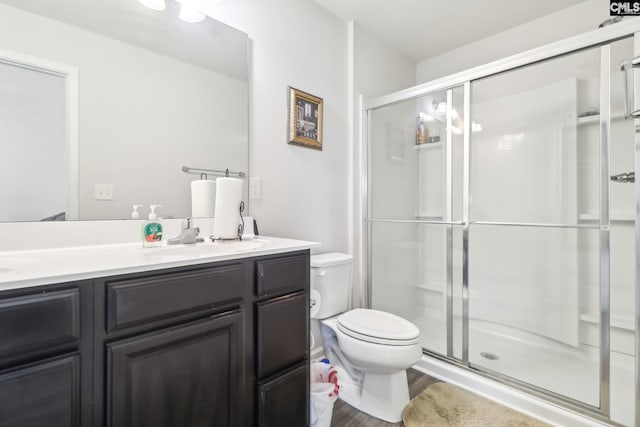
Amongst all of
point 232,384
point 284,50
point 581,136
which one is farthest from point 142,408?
point 581,136

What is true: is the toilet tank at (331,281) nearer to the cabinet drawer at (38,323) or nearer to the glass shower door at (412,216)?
the glass shower door at (412,216)

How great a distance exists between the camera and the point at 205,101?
4.77 ft

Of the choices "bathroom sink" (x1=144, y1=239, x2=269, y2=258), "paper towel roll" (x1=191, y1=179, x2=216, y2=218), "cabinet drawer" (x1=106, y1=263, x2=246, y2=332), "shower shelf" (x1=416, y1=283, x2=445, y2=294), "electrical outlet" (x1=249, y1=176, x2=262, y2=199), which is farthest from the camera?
"shower shelf" (x1=416, y1=283, x2=445, y2=294)

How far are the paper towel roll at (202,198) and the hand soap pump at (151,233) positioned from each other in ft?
0.80

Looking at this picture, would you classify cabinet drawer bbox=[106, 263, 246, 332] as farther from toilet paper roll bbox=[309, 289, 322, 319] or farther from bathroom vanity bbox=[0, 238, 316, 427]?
toilet paper roll bbox=[309, 289, 322, 319]

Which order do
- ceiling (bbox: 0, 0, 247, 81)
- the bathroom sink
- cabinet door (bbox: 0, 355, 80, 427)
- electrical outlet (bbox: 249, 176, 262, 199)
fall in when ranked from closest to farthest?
1. cabinet door (bbox: 0, 355, 80, 427)
2. the bathroom sink
3. ceiling (bbox: 0, 0, 247, 81)
4. electrical outlet (bbox: 249, 176, 262, 199)

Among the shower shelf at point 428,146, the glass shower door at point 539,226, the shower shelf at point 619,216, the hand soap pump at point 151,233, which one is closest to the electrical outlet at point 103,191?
the hand soap pump at point 151,233

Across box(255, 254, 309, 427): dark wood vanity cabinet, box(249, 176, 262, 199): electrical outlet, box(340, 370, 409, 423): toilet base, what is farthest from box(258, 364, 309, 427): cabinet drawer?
box(249, 176, 262, 199): electrical outlet

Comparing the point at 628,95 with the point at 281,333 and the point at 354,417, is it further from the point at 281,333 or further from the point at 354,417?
the point at 354,417

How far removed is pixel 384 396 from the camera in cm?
151

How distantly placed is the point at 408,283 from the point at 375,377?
113cm

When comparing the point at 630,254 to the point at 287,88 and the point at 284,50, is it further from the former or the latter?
the point at 284,50

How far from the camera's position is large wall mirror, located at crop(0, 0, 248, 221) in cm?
100

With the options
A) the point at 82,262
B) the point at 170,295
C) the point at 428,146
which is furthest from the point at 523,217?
the point at 82,262
